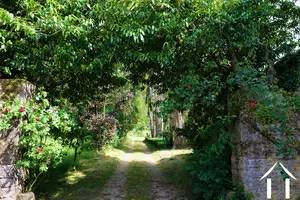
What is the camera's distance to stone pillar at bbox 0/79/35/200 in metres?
5.50

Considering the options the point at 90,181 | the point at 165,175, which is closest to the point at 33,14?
the point at 90,181

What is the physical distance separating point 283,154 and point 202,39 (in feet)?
9.47

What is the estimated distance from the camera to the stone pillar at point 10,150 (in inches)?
217

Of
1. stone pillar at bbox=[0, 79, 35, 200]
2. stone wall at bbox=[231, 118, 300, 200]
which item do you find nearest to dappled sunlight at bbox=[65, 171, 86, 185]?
stone pillar at bbox=[0, 79, 35, 200]

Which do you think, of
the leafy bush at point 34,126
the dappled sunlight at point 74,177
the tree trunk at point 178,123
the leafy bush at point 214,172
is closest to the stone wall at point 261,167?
the leafy bush at point 214,172

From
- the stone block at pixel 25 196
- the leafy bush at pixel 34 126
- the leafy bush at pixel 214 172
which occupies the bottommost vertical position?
the stone block at pixel 25 196

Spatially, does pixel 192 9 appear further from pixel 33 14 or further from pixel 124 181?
pixel 124 181

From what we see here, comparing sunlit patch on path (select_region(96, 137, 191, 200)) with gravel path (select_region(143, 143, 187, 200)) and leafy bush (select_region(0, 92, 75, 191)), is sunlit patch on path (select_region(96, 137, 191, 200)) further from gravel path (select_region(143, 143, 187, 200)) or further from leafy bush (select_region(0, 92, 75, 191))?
leafy bush (select_region(0, 92, 75, 191))

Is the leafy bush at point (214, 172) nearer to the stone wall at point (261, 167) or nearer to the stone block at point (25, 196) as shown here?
the stone wall at point (261, 167)

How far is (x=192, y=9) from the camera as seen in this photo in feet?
19.6

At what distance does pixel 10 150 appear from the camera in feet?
18.3

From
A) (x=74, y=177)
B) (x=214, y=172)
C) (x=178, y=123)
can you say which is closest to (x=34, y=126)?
(x=214, y=172)

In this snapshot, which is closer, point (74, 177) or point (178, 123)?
point (74, 177)

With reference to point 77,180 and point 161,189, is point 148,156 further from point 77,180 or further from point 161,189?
point 161,189
